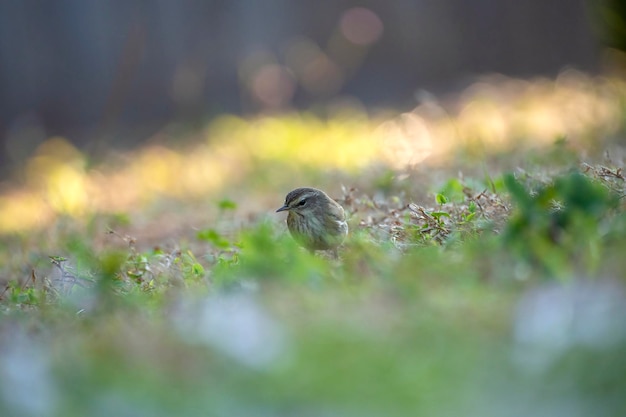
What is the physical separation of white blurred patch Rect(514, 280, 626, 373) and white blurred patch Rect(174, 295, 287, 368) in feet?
2.82

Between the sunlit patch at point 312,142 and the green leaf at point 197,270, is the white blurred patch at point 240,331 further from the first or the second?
the sunlit patch at point 312,142

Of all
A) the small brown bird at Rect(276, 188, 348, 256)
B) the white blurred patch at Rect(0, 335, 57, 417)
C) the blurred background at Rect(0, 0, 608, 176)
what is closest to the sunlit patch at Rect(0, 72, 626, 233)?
the blurred background at Rect(0, 0, 608, 176)

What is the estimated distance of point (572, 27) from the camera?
43.0 ft

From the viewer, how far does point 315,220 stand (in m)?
5.41

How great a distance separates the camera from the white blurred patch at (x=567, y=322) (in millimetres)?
3012

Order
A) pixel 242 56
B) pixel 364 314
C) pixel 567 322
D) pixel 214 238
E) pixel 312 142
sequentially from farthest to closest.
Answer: pixel 242 56, pixel 312 142, pixel 214 238, pixel 364 314, pixel 567 322

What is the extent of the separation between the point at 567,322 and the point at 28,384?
2.01 metres

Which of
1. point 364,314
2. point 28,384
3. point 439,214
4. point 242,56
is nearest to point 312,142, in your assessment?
point 242,56

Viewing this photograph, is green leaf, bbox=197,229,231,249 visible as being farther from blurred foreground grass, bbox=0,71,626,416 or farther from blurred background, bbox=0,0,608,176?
blurred background, bbox=0,0,608,176

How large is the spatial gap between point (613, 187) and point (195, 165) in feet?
17.5

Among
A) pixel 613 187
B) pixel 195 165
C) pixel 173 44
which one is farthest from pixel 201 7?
pixel 613 187

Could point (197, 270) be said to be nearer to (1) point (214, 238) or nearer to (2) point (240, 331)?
(1) point (214, 238)

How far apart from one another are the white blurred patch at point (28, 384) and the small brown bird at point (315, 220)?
82.0 inches

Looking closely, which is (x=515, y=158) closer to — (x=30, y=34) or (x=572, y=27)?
(x=572, y=27)
